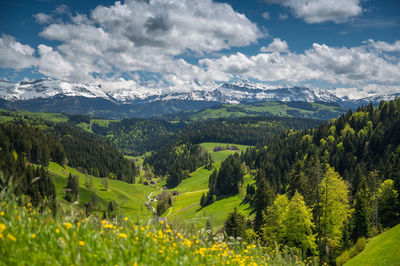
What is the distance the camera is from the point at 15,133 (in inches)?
5940

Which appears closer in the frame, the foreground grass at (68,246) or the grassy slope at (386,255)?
the foreground grass at (68,246)

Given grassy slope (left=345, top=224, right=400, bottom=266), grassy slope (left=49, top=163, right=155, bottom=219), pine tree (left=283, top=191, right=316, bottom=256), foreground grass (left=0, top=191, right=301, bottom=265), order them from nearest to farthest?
foreground grass (left=0, top=191, right=301, bottom=265) → grassy slope (left=345, top=224, right=400, bottom=266) → pine tree (left=283, top=191, right=316, bottom=256) → grassy slope (left=49, top=163, right=155, bottom=219)

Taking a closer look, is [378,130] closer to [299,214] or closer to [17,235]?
[299,214]

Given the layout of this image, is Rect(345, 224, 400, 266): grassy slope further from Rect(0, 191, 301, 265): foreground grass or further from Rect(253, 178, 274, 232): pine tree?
Rect(253, 178, 274, 232): pine tree

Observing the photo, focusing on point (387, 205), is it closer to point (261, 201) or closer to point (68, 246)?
point (261, 201)

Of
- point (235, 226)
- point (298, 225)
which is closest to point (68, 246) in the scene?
point (298, 225)

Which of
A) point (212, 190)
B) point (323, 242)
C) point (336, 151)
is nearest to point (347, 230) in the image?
point (323, 242)

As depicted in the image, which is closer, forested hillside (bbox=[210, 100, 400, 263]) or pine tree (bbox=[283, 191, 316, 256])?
pine tree (bbox=[283, 191, 316, 256])

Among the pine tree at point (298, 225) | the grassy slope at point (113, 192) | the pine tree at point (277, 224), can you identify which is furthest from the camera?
the grassy slope at point (113, 192)

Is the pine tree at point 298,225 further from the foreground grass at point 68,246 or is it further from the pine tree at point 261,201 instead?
the foreground grass at point 68,246

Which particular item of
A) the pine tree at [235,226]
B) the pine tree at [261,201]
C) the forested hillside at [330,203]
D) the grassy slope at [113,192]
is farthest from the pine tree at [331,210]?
the grassy slope at [113,192]

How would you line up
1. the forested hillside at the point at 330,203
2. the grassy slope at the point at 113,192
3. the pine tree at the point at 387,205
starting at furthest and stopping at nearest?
the grassy slope at the point at 113,192, the pine tree at the point at 387,205, the forested hillside at the point at 330,203

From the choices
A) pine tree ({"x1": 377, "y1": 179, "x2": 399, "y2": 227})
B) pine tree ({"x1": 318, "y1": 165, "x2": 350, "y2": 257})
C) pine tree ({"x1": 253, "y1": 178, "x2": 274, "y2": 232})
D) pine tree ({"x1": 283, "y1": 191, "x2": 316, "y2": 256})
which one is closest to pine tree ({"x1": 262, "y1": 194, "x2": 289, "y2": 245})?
pine tree ({"x1": 283, "y1": 191, "x2": 316, "y2": 256})

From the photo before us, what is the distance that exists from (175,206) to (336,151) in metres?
92.4
